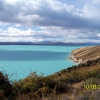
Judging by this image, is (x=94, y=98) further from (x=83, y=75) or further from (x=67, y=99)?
(x=83, y=75)

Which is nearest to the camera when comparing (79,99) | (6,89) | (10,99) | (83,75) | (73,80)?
(79,99)

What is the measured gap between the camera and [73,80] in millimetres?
10938

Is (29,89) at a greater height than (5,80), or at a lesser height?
lesser

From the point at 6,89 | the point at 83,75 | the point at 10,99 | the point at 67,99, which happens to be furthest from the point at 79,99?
the point at 83,75

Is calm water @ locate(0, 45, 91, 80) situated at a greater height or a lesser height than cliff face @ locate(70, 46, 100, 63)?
lesser

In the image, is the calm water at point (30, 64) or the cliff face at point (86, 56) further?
the cliff face at point (86, 56)

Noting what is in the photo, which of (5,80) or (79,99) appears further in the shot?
(5,80)

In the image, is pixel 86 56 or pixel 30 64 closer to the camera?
pixel 30 64

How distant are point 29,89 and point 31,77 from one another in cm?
65

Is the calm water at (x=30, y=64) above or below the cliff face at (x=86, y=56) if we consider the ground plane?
below

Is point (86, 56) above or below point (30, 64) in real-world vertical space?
above

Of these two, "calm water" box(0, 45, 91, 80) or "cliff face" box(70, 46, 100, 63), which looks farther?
"cliff face" box(70, 46, 100, 63)

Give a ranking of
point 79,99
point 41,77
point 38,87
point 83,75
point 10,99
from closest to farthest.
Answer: point 79,99
point 10,99
point 38,87
point 41,77
point 83,75

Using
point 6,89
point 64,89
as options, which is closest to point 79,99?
point 6,89
